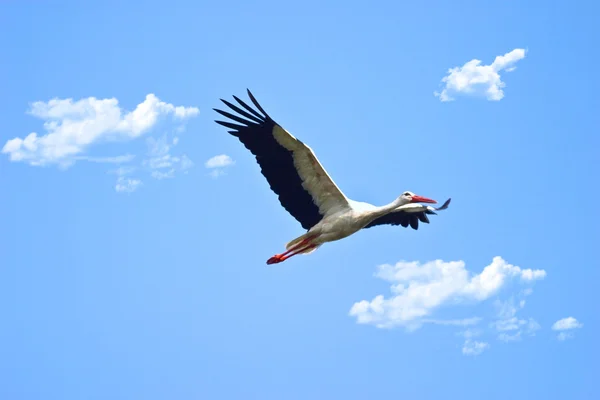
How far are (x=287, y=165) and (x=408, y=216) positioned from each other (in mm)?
3328

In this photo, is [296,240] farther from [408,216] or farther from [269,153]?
[408,216]

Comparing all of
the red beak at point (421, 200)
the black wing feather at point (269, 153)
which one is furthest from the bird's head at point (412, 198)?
the black wing feather at point (269, 153)

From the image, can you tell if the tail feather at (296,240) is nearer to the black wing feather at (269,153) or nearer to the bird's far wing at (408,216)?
the black wing feather at (269,153)

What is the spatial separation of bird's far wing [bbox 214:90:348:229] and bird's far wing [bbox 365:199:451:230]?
148cm

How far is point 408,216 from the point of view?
1958cm

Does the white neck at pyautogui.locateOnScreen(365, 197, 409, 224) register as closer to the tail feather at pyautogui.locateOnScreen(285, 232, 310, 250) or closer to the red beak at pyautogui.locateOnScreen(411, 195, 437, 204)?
the red beak at pyautogui.locateOnScreen(411, 195, 437, 204)

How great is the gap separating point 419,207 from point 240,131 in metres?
3.73

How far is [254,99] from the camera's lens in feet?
55.7

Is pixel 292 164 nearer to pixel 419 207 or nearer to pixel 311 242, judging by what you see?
pixel 311 242

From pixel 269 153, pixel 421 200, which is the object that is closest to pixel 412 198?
pixel 421 200

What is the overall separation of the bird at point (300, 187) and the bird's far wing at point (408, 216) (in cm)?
87

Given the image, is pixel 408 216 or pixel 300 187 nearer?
pixel 300 187

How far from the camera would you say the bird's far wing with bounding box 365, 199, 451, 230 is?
18984mm

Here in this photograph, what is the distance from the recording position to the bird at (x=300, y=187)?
671 inches
